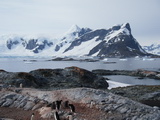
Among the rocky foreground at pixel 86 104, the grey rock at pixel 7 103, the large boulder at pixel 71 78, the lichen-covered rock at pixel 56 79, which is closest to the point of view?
the rocky foreground at pixel 86 104

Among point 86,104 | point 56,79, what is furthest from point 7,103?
point 56,79

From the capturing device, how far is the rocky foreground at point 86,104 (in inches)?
826

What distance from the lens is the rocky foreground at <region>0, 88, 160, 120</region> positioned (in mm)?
20969

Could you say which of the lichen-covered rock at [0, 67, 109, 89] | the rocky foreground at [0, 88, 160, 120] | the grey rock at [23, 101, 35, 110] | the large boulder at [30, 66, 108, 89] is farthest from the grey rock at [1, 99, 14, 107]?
the large boulder at [30, 66, 108, 89]

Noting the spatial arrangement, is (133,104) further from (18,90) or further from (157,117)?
(18,90)

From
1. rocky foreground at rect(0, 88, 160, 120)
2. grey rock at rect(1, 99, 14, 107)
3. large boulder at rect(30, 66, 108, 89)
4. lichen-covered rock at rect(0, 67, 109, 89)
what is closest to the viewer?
rocky foreground at rect(0, 88, 160, 120)

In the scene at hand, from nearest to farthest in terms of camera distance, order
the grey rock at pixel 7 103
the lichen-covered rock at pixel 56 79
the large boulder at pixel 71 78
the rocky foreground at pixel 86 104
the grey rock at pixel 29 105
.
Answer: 1. the rocky foreground at pixel 86 104
2. the grey rock at pixel 29 105
3. the grey rock at pixel 7 103
4. the lichen-covered rock at pixel 56 79
5. the large boulder at pixel 71 78

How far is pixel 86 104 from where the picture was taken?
2309 cm

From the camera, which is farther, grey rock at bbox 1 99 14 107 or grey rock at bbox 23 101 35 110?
grey rock at bbox 1 99 14 107

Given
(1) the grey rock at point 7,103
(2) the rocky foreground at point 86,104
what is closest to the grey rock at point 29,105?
(2) the rocky foreground at point 86,104

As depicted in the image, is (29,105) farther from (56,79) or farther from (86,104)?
(56,79)

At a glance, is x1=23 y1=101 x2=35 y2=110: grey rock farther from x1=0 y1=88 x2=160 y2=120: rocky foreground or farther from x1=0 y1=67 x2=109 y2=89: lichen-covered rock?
x1=0 y1=67 x2=109 y2=89: lichen-covered rock

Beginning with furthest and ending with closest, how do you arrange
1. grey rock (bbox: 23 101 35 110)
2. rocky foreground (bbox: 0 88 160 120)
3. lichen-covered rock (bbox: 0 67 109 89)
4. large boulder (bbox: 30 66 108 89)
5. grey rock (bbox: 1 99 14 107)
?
1. large boulder (bbox: 30 66 108 89)
2. lichen-covered rock (bbox: 0 67 109 89)
3. grey rock (bbox: 1 99 14 107)
4. grey rock (bbox: 23 101 35 110)
5. rocky foreground (bbox: 0 88 160 120)

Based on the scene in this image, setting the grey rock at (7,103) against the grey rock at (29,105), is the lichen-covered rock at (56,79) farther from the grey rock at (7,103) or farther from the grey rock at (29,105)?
the grey rock at (29,105)
